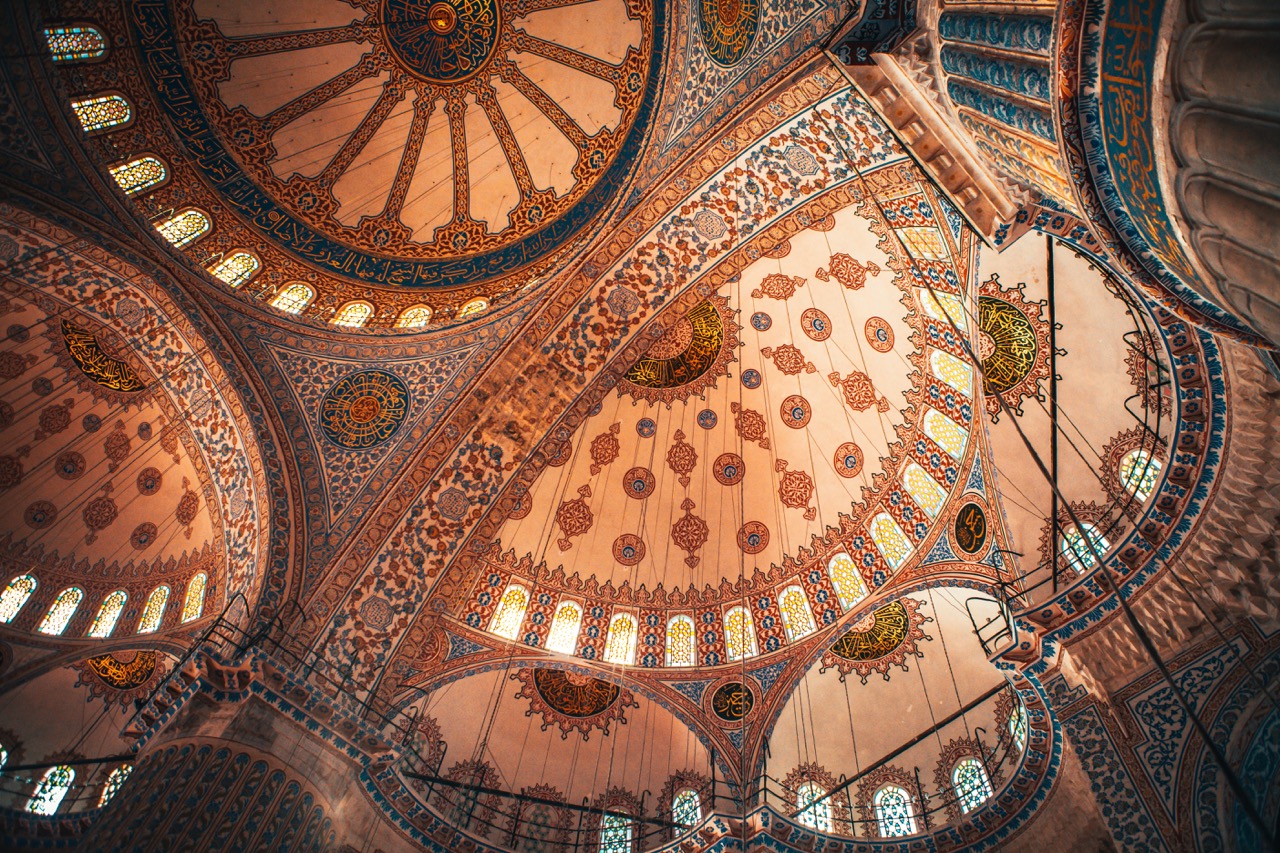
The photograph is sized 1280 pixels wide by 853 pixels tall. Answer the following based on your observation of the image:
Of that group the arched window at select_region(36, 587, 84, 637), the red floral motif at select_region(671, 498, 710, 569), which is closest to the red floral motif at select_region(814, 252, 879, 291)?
the red floral motif at select_region(671, 498, 710, 569)

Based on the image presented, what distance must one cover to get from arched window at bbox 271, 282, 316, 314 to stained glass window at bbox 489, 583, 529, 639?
4147 mm

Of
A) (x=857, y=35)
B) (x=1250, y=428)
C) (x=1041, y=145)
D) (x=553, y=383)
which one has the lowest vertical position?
(x=1041, y=145)

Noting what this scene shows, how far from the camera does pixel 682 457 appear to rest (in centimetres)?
995

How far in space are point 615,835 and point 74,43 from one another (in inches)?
387

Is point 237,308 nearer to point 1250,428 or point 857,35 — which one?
point 857,35

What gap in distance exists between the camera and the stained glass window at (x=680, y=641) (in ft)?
31.3

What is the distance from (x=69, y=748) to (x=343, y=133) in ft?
27.5

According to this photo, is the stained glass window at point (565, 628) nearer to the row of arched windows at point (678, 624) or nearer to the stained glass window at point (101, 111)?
the row of arched windows at point (678, 624)

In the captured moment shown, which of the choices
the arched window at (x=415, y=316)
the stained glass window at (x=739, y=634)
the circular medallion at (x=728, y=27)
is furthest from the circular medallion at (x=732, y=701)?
the circular medallion at (x=728, y=27)

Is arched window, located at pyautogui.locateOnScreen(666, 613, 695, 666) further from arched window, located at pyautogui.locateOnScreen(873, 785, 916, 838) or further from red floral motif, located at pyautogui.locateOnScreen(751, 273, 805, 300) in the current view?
red floral motif, located at pyautogui.locateOnScreen(751, 273, 805, 300)

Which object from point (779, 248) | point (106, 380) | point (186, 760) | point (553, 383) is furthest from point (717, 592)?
point (106, 380)

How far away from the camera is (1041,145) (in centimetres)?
325

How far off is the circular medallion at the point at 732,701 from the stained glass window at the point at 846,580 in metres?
1.61

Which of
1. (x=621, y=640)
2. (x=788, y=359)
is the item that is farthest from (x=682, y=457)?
(x=621, y=640)
